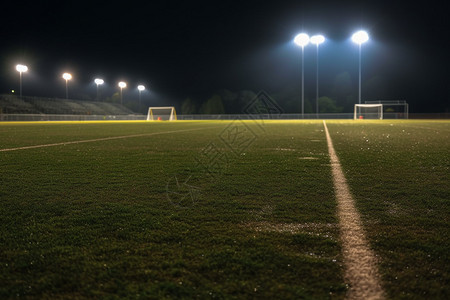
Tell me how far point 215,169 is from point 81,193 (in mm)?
2134

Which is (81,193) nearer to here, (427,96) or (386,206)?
(386,206)

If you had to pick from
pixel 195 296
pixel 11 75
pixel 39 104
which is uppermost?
pixel 11 75

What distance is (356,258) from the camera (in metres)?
2.15

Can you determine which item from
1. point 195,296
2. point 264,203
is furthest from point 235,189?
point 195,296

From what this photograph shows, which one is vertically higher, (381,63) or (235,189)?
(381,63)

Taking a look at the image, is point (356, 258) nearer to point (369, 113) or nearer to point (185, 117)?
point (369, 113)

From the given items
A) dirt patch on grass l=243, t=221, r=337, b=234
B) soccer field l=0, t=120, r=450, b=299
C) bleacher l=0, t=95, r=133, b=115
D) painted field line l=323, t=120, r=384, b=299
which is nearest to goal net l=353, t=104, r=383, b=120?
bleacher l=0, t=95, r=133, b=115

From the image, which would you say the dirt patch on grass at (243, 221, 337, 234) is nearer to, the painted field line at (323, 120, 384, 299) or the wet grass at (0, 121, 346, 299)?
the wet grass at (0, 121, 346, 299)

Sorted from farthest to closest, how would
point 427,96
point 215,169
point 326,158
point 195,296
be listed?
point 427,96 → point 326,158 → point 215,169 → point 195,296

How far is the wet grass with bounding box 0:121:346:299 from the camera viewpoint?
1.82 meters

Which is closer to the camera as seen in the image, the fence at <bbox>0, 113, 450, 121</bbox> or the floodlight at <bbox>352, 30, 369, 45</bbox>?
the fence at <bbox>0, 113, 450, 121</bbox>

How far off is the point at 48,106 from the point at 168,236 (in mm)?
59492

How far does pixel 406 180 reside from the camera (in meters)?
4.53

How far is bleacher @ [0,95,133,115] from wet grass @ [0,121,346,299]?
1829 inches
